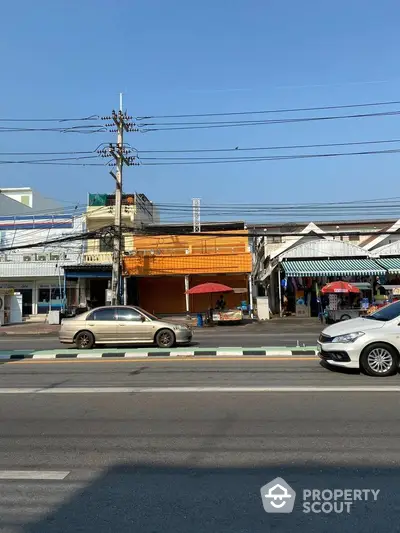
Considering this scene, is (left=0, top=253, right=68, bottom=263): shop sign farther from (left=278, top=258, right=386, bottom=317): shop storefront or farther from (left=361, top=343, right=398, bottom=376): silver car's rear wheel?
(left=361, top=343, right=398, bottom=376): silver car's rear wheel

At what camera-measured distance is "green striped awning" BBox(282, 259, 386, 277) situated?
26125 mm

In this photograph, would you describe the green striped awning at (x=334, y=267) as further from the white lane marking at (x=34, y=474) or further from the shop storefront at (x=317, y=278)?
the white lane marking at (x=34, y=474)

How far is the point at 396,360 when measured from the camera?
8883 mm

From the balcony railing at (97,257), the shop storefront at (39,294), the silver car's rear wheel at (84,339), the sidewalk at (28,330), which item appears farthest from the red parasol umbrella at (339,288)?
the shop storefront at (39,294)

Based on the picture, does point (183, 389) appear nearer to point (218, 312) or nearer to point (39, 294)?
point (218, 312)

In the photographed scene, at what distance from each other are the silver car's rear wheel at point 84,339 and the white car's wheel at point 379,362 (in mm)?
8607

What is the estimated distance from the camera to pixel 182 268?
3042 centimetres

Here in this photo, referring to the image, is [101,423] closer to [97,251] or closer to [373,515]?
[373,515]

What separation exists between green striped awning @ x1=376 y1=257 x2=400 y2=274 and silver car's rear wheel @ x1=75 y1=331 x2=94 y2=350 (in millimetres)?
18547

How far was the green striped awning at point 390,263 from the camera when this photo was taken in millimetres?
26141

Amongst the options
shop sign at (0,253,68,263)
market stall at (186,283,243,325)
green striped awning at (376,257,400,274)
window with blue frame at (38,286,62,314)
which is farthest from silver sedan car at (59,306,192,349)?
shop sign at (0,253,68,263)

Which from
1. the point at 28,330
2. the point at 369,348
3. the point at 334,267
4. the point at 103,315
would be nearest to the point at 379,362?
the point at 369,348

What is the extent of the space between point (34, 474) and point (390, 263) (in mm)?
26505

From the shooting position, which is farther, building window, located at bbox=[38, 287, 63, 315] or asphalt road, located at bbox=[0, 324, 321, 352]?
building window, located at bbox=[38, 287, 63, 315]
